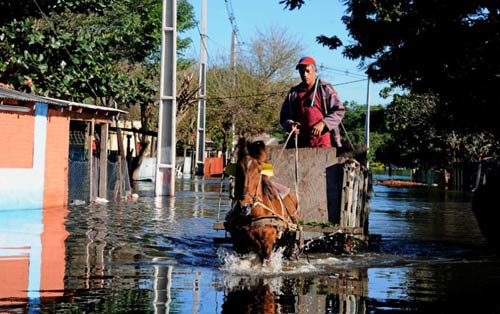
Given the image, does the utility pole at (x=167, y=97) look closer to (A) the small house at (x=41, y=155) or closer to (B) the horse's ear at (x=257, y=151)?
(A) the small house at (x=41, y=155)

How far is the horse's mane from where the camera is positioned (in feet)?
38.2

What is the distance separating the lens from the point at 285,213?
12289 mm

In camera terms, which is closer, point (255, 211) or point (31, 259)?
point (255, 211)

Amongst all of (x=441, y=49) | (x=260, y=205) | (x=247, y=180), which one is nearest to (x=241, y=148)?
(x=247, y=180)

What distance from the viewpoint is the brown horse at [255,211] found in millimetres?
11156

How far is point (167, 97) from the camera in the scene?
3138 centimetres

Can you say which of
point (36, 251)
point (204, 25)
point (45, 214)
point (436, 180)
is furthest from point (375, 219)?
point (436, 180)

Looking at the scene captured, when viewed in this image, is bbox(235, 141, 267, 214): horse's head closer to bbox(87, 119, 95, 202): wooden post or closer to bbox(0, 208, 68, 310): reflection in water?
bbox(0, 208, 68, 310): reflection in water

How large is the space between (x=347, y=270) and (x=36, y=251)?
4.67 meters

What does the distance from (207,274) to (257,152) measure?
1.66 metres

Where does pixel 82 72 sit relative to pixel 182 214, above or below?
above

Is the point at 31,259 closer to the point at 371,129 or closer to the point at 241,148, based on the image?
the point at 241,148

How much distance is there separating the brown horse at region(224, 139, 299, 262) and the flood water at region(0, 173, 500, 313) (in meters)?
0.40

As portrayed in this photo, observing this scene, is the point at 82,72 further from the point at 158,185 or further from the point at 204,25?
the point at 204,25
